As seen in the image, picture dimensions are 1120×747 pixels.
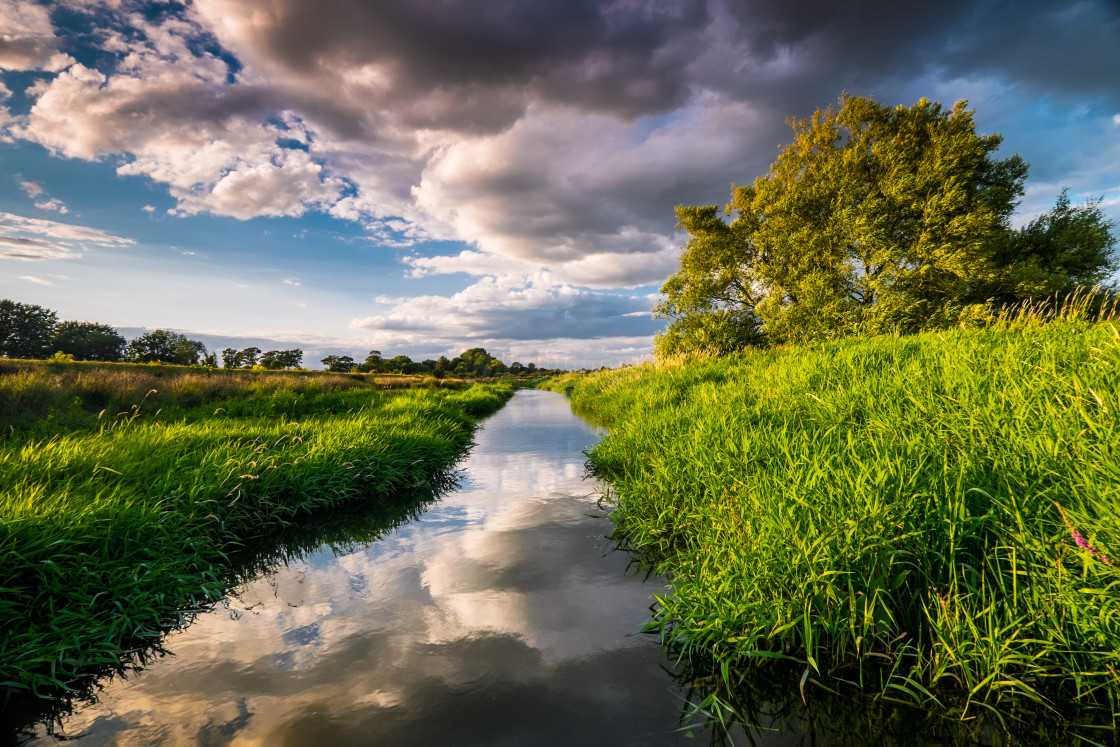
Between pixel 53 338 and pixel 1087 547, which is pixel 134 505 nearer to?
pixel 1087 547

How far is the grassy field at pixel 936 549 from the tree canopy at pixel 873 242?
14820 mm

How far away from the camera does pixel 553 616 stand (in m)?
2.95

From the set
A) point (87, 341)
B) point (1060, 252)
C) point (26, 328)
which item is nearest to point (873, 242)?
point (1060, 252)

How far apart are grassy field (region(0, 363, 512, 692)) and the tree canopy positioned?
1574 centimetres

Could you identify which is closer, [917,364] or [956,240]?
[917,364]

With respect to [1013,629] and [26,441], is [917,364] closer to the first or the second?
[1013,629]

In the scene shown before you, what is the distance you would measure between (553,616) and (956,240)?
24.7m

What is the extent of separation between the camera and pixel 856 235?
60.2 ft

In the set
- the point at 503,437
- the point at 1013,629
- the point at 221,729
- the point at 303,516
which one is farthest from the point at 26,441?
the point at 1013,629

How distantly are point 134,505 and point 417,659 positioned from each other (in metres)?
3.24

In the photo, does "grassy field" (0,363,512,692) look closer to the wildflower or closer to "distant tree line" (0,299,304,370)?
the wildflower

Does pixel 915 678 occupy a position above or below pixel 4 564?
below

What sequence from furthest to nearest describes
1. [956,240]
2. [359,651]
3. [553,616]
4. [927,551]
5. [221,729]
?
[956,240]
[553,616]
[359,651]
[927,551]
[221,729]

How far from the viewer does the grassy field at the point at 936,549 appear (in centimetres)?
187
